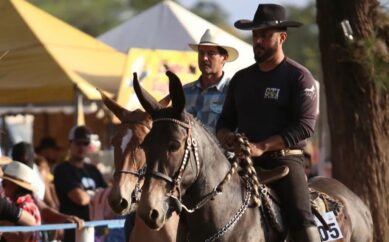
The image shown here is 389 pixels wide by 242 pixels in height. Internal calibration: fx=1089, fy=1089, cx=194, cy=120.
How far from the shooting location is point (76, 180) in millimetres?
13289

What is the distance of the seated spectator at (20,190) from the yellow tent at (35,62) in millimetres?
3543

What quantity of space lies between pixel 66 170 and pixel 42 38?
2427 mm

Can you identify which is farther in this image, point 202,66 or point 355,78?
point 355,78

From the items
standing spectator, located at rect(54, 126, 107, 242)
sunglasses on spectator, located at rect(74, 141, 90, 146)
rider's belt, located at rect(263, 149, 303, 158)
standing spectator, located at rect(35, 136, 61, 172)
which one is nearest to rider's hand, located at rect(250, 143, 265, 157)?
rider's belt, located at rect(263, 149, 303, 158)

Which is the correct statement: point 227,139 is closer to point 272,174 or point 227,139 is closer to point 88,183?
point 272,174

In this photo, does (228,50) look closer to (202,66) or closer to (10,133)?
(202,66)

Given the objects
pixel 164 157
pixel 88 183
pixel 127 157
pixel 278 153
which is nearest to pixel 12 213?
pixel 127 157

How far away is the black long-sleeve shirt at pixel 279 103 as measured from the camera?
8062 mm

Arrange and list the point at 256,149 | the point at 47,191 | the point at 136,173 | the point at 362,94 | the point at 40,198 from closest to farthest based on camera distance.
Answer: the point at 256,149 < the point at 136,173 < the point at 40,198 < the point at 362,94 < the point at 47,191

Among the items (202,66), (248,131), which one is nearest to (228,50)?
(202,66)

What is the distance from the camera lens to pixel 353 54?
42.5 ft

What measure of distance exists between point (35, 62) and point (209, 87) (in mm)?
5301

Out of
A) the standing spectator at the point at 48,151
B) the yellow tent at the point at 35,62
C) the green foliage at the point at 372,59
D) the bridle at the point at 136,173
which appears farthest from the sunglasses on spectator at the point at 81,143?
the bridle at the point at 136,173

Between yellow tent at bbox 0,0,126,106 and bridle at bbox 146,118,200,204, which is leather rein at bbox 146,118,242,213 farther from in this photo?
yellow tent at bbox 0,0,126,106
